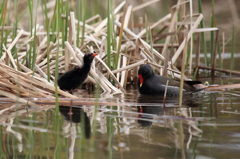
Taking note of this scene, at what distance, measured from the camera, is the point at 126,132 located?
3248 mm

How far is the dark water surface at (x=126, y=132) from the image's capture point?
2.70 metres

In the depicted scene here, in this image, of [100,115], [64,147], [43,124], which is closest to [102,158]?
[64,147]

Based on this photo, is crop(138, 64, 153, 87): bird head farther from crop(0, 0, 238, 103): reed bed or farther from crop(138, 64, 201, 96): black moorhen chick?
crop(0, 0, 238, 103): reed bed

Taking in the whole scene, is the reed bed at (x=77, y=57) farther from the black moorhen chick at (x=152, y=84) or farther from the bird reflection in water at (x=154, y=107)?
the bird reflection in water at (x=154, y=107)

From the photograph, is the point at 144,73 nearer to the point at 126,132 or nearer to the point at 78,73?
the point at 78,73

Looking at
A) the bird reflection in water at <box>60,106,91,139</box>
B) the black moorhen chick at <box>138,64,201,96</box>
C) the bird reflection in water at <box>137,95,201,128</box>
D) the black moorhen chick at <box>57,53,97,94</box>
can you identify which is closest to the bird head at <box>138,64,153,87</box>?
the black moorhen chick at <box>138,64,201,96</box>

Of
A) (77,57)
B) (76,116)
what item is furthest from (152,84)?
(76,116)

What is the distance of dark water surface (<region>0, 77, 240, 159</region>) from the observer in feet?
8.87

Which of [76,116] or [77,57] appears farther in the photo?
[77,57]

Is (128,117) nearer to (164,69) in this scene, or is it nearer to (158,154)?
(158,154)

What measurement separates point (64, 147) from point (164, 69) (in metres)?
3.23

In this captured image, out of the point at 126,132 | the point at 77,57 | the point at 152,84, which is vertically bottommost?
the point at 126,132

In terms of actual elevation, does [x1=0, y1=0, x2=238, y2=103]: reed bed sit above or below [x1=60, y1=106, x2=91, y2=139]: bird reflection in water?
above

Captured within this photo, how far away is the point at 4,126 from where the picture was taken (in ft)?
11.2
